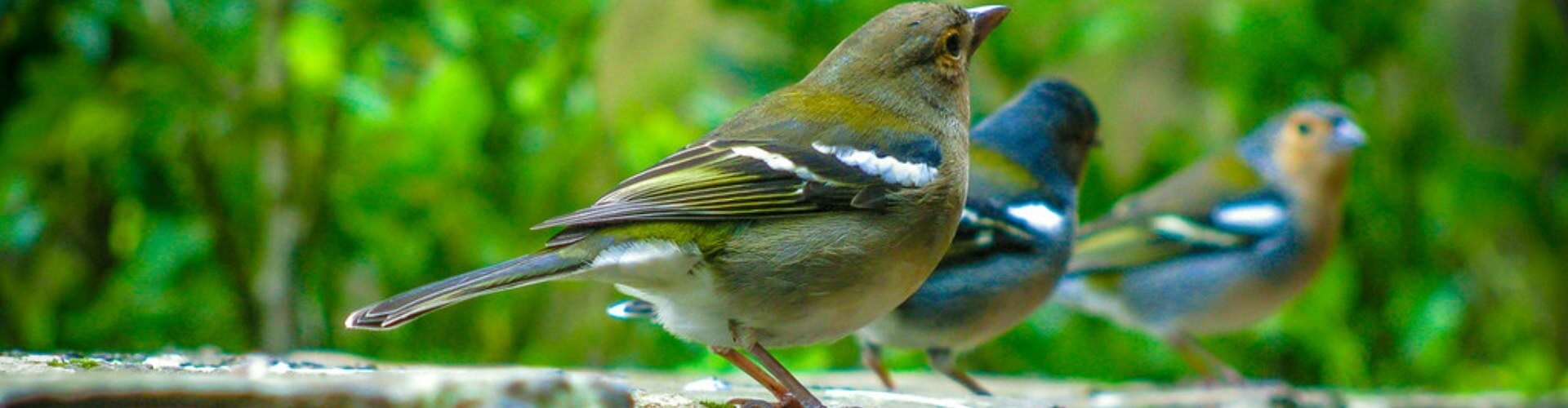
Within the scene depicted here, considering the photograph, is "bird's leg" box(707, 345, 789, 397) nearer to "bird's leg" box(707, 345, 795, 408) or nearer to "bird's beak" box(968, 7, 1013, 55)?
"bird's leg" box(707, 345, 795, 408)

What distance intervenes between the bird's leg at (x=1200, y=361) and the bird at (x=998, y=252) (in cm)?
128

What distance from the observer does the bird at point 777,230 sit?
8.02 ft

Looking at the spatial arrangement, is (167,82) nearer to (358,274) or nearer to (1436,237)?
(358,274)

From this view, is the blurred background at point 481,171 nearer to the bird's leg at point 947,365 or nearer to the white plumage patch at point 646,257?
the bird's leg at point 947,365

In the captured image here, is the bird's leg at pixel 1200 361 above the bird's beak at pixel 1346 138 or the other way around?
the other way around

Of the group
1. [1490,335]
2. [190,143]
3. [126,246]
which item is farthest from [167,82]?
[1490,335]

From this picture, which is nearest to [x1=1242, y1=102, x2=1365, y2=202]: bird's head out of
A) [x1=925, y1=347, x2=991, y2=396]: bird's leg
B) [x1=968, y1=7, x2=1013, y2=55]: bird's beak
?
[x1=925, y1=347, x2=991, y2=396]: bird's leg

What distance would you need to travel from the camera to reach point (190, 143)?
14.2 feet

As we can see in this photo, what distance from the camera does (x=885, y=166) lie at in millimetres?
2686

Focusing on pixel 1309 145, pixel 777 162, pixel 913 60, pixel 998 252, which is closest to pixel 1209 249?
pixel 1309 145

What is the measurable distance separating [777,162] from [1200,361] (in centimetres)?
290

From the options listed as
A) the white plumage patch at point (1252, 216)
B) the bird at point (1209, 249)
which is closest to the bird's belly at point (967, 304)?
the bird at point (1209, 249)

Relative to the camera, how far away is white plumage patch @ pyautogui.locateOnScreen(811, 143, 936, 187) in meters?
2.66

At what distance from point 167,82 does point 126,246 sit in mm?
594
